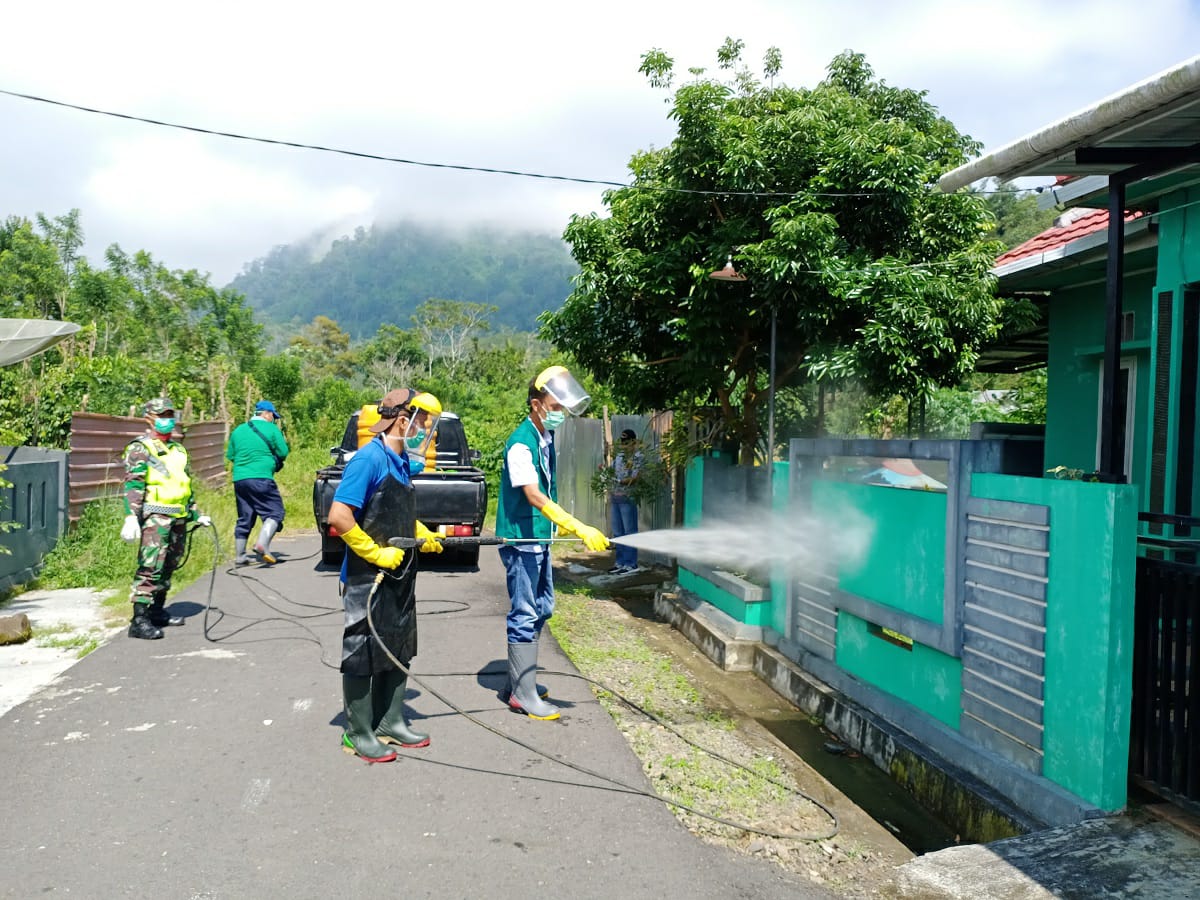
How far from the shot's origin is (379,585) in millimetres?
4895

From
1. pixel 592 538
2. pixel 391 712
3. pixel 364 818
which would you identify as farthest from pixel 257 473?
pixel 364 818

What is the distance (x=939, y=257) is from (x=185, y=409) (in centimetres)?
1666

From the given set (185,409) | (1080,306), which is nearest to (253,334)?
(185,409)

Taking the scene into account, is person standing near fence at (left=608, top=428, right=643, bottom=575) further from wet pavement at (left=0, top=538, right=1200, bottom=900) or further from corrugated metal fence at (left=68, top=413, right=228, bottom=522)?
corrugated metal fence at (left=68, top=413, right=228, bottom=522)

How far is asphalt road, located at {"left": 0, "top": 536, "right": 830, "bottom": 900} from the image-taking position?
142 inches

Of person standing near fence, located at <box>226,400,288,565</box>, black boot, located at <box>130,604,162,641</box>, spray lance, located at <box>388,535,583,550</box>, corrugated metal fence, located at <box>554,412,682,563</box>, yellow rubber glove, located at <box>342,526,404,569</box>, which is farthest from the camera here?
corrugated metal fence, located at <box>554,412,682,563</box>

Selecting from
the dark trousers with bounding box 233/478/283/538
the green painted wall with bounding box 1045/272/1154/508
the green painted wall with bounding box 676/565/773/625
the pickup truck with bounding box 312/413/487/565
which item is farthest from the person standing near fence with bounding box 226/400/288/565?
the green painted wall with bounding box 1045/272/1154/508

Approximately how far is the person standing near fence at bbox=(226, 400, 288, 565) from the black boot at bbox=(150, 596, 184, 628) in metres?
2.87

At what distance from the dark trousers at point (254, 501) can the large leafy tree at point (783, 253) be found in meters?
3.98

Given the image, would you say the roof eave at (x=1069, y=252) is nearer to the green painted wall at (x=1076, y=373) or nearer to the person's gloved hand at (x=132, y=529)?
the green painted wall at (x=1076, y=373)

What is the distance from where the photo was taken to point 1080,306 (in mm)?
8641

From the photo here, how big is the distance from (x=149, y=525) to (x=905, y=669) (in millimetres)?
5888

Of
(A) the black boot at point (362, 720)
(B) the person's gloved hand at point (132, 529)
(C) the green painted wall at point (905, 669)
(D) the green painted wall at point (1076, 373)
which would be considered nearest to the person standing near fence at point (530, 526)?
(A) the black boot at point (362, 720)

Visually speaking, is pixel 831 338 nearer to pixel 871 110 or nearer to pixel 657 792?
pixel 871 110
